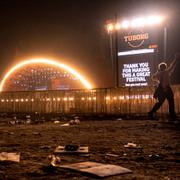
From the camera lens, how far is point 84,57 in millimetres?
46594

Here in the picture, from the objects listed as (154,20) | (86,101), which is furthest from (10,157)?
(154,20)

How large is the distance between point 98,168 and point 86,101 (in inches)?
591

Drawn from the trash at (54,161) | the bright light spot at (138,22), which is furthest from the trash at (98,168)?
the bright light spot at (138,22)

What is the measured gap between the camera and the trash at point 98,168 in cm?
471

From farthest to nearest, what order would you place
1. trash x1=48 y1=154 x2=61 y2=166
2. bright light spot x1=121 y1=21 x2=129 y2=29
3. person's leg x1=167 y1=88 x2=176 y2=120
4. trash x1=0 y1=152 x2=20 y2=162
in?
bright light spot x1=121 y1=21 x2=129 y2=29, person's leg x1=167 y1=88 x2=176 y2=120, trash x1=0 y1=152 x2=20 y2=162, trash x1=48 y1=154 x2=61 y2=166

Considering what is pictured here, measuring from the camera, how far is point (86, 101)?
787 inches

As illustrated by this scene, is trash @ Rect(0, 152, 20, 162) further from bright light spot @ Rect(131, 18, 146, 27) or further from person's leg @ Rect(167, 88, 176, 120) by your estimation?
bright light spot @ Rect(131, 18, 146, 27)

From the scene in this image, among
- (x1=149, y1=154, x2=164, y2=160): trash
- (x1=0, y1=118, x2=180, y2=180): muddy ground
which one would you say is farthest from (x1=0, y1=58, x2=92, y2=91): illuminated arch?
(x1=149, y1=154, x2=164, y2=160): trash

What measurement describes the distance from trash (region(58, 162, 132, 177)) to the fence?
12895 mm

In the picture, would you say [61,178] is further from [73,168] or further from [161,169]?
[161,169]

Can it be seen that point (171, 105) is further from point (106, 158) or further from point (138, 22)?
point (138, 22)

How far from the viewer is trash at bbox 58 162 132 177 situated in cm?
471

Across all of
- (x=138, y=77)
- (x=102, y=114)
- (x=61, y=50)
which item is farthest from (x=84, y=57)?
(x=102, y=114)

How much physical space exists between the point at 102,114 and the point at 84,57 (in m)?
27.8
